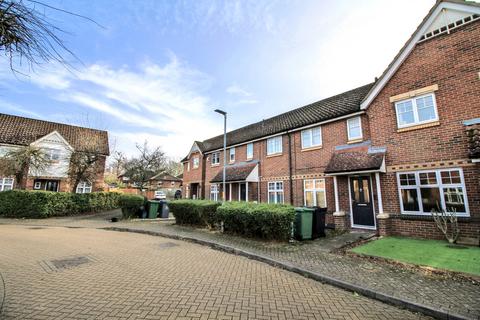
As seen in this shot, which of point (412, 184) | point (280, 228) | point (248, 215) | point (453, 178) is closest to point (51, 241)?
point (248, 215)

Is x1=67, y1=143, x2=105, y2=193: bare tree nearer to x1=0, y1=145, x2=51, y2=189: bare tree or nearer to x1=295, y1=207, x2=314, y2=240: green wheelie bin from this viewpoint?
x1=0, y1=145, x2=51, y2=189: bare tree

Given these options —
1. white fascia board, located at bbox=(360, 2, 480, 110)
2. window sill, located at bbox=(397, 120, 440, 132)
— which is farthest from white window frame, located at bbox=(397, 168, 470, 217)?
white fascia board, located at bbox=(360, 2, 480, 110)

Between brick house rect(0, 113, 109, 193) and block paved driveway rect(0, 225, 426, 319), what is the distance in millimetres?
17483

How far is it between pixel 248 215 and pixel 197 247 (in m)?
2.40

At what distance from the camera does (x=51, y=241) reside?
31.9 feet

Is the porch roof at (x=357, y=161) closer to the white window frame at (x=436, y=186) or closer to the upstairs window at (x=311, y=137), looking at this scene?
the white window frame at (x=436, y=186)

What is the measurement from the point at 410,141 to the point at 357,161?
2.22 meters

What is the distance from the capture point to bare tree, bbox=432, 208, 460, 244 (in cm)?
812

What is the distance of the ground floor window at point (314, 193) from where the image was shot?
1306cm

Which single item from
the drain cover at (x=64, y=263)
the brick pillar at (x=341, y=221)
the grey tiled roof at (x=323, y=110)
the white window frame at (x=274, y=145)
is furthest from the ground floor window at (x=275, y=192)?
the drain cover at (x=64, y=263)

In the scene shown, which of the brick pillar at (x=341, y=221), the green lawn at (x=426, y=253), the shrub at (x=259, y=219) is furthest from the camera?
the brick pillar at (x=341, y=221)

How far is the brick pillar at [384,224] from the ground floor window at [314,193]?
3.10 meters

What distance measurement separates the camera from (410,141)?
9914mm

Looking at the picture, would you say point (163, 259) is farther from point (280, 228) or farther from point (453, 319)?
point (453, 319)
